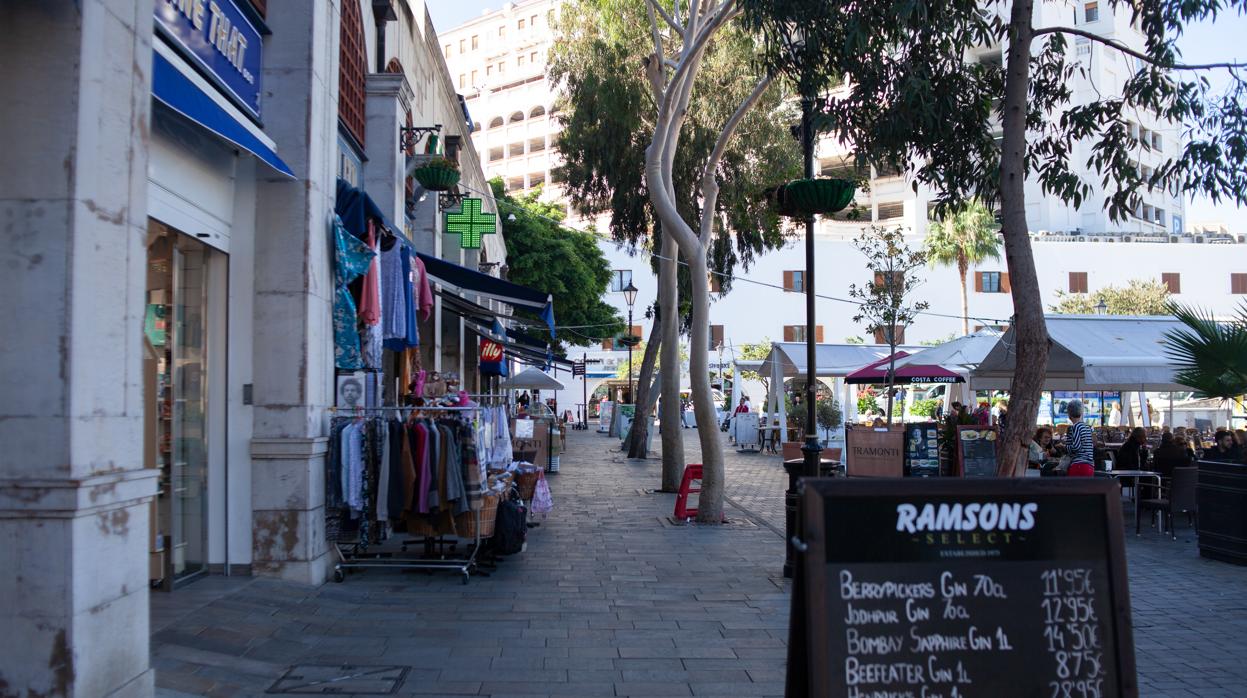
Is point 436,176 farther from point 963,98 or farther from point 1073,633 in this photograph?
point 1073,633

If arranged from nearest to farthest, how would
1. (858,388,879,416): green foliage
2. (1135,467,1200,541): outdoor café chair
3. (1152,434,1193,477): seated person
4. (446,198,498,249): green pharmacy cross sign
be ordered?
(1135,467,1200,541): outdoor café chair
(1152,434,1193,477): seated person
(446,198,498,249): green pharmacy cross sign
(858,388,879,416): green foliage

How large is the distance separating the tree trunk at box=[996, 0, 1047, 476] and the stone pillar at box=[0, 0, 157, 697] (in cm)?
561

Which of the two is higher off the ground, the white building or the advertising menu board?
the white building

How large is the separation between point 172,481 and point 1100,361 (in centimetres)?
1253

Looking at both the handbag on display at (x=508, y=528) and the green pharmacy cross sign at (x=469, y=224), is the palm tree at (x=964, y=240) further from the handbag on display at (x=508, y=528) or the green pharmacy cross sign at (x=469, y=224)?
the handbag on display at (x=508, y=528)

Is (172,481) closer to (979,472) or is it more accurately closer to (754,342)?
(979,472)

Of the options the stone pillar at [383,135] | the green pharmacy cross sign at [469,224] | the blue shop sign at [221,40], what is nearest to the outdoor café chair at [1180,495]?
the stone pillar at [383,135]

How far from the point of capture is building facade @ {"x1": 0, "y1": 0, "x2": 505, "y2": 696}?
14.5 ft

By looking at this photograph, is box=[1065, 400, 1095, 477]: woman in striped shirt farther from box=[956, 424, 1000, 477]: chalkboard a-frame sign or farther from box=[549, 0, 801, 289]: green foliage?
box=[549, 0, 801, 289]: green foliage

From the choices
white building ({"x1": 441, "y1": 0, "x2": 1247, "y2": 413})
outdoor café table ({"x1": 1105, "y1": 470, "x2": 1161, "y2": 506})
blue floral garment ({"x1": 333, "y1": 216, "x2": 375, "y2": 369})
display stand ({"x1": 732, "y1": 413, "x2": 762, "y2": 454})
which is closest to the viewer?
blue floral garment ({"x1": 333, "y1": 216, "x2": 375, "y2": 369})

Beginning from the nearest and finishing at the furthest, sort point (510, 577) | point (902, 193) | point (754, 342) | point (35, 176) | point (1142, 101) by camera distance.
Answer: point (35, 176) → point (1142, 101) → point (510, 577) → point (754, 342) → point (902, 193)

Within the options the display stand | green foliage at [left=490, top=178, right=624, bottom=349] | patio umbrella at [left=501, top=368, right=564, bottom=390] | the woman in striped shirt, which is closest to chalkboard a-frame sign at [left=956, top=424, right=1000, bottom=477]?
the woman in striped shirt

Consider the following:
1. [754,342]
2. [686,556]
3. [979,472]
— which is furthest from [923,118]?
[754,342]

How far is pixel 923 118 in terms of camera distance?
8.67m
